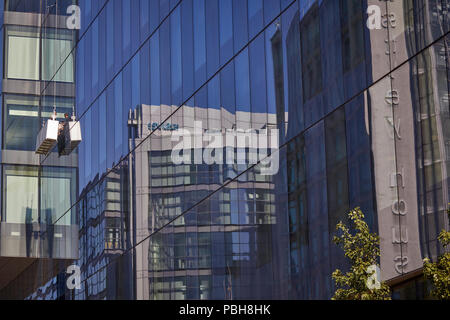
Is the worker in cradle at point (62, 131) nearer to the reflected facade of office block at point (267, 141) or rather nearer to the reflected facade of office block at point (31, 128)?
the reflected facade of office block at point (31, 128)

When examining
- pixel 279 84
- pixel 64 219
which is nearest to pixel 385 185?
pixel 279 84

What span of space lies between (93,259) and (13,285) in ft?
55.4

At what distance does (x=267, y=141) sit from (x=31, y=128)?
25108 mm

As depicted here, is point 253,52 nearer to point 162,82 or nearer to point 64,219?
point 162,82

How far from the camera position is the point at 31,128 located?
144 feet

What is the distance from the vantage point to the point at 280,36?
2045cm

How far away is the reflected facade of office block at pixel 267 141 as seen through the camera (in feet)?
50.9

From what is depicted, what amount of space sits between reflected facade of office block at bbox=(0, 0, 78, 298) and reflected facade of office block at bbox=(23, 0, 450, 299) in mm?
6341

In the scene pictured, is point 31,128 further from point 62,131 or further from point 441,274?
point 441,274

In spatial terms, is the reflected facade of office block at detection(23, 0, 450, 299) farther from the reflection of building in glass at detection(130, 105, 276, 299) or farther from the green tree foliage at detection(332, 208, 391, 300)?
the green tree foliage at detection(332, 208, 391, 300)

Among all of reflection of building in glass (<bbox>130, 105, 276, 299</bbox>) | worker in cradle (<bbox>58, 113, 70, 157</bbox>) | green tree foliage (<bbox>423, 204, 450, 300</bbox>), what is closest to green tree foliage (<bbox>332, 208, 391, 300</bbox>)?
green tree foliage (<bbox>423, 204, 450, 300</bbox>)

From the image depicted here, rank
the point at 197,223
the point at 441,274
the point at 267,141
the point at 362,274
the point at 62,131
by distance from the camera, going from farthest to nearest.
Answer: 1. the point at 62,131
2. the point at 197,223
3. the point at 267,141
4. the point at 362,274
5. the point at 441,274

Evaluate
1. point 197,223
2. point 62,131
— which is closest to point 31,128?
point 62,131

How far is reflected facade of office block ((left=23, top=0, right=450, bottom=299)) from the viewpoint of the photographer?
15.5 meters
